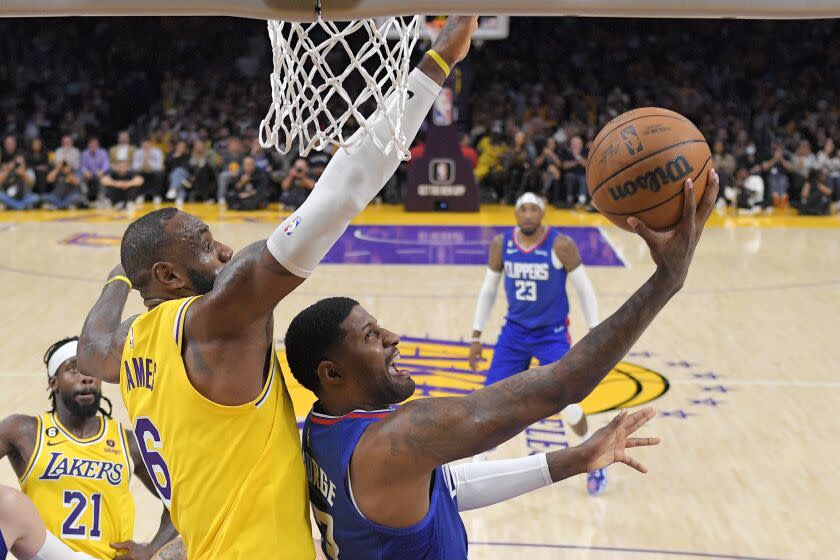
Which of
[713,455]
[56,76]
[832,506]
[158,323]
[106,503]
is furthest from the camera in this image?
[56,76]

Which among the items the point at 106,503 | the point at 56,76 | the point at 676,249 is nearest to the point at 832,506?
the point at 106,503

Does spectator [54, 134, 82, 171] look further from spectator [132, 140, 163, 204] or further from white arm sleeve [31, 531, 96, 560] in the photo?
white arm sleeve [31, 531, 96, 560]

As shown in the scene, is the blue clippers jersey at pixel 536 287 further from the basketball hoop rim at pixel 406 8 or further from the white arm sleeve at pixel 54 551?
the basketball hoop rim at pixel 406 8

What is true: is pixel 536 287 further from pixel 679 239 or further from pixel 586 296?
pixel 679 239

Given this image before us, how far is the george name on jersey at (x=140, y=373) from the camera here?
8.46 feet

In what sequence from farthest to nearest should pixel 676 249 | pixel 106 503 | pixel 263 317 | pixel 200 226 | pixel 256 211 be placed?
1. pixel 256 211
2. pixel 106 503
3. pixel 200 226
4. pixel 263 317
5. pixel 676 249

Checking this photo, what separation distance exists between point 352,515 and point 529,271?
4.16 metres

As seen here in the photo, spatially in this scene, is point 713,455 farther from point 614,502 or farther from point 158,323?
point 158,323

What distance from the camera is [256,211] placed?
1753 centimetres

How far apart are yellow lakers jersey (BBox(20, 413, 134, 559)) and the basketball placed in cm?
250

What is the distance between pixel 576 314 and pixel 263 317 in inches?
309

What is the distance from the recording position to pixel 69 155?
18.2 m

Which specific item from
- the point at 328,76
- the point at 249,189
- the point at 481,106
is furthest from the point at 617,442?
the point at 481,106

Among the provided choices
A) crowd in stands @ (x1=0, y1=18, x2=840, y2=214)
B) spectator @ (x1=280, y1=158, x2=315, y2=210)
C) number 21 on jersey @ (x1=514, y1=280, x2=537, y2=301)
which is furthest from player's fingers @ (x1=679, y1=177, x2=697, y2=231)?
spectator @ (x1=280, y1=158, x2=315, y2=210)
